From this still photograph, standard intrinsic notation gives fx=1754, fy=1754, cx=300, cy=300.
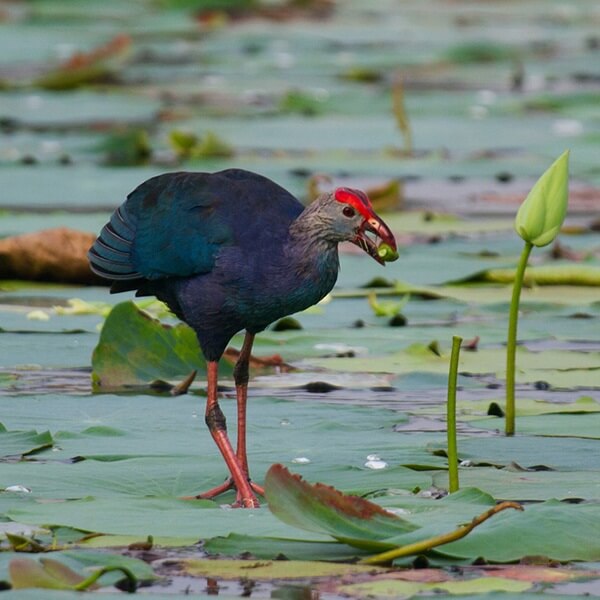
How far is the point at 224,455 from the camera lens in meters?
3.74

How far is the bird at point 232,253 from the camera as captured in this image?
369cm

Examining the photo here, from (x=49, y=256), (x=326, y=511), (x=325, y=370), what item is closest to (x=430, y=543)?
(x=326, y=511)

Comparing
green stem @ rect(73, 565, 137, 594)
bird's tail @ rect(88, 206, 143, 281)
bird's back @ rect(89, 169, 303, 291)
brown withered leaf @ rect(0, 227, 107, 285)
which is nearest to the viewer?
green stem @ rect(73, 565, 137, 594)

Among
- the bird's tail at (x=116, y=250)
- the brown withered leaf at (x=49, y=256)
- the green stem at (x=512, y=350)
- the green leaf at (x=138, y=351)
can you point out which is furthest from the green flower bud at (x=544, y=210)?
the brown withered leaf at (x=49, y=256)

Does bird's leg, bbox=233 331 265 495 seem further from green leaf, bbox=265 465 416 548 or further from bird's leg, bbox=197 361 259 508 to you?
green leaf, bbox=265 465 416 548

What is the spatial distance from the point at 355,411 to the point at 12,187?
13.8 ft

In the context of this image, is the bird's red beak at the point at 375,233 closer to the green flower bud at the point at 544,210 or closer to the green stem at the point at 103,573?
the green flower bud at the point at 544,210

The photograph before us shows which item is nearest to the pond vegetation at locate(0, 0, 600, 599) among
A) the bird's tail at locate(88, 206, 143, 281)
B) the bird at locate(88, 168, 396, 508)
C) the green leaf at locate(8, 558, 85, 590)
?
the green leaf at locate(8, 558, 85, 590)

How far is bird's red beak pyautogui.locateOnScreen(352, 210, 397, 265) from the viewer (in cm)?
361

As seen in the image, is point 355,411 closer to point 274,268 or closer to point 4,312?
point 274,268

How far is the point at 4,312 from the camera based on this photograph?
553cm

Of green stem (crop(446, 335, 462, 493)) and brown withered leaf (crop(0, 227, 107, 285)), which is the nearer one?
green stem (crop(446, 335, 462, 493))

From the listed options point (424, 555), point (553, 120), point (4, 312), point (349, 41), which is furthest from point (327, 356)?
point (349, 41)

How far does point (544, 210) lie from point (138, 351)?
1.36 metres
